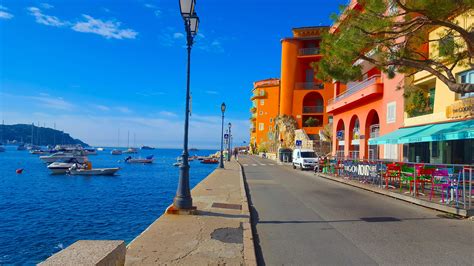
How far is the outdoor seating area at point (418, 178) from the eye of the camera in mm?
10531

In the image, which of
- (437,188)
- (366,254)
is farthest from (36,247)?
(437,188)

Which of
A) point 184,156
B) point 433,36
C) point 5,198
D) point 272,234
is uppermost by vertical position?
point 433,36

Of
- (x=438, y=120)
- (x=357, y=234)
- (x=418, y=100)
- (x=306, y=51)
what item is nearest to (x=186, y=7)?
(x=357, y=234)

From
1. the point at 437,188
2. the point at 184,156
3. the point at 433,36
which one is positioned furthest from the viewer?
the point at 433,36

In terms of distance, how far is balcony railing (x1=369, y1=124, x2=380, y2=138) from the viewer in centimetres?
2684

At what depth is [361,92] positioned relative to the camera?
2764 cm

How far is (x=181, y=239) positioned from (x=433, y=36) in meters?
16.8

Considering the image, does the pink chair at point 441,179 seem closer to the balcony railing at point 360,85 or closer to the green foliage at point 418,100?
the green foliage at point 418,100

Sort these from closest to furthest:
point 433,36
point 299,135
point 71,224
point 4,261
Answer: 1. point 4,261
2. point 71,224
3. point 433,36
4. point 299,135

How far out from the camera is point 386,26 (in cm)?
1039

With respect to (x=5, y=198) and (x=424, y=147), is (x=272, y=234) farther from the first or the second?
(x=5, y=198)

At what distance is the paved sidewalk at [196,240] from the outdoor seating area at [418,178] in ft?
20.6

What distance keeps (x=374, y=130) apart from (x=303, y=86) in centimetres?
3540

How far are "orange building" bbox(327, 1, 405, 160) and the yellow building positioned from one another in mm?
1171
